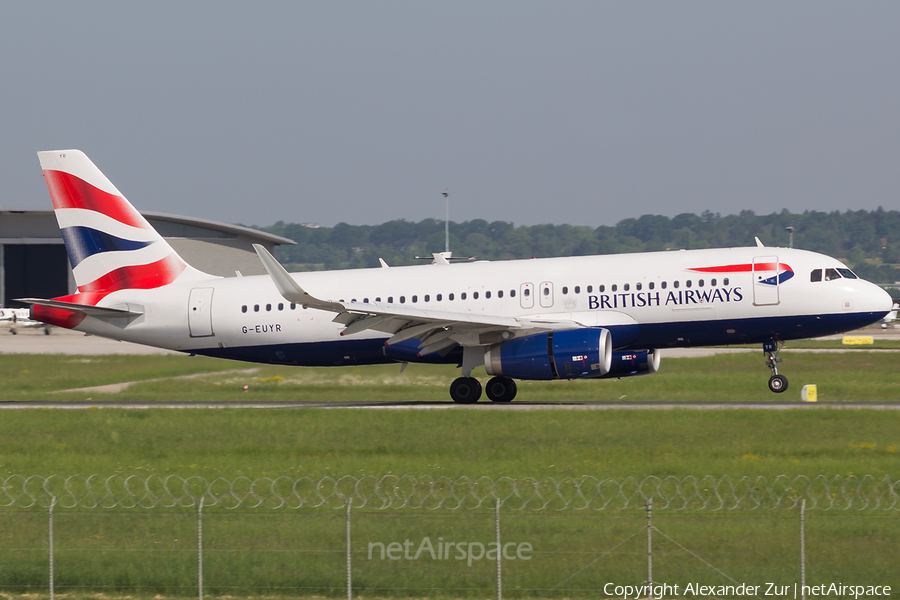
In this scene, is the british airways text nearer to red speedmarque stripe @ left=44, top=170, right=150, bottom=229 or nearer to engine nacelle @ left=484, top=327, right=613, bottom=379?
engine nacelle @ left=484, top=327, right=613, bottom=379

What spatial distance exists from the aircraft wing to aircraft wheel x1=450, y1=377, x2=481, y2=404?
130cm

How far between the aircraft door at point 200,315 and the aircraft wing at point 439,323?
14.0ft

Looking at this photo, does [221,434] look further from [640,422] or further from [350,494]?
[640,422]

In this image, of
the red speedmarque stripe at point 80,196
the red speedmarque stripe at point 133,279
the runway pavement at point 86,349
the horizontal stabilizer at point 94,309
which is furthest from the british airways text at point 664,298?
the runway pavement at point 86,349

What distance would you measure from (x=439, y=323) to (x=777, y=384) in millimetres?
11067

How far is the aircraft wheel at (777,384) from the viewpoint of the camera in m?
32.3

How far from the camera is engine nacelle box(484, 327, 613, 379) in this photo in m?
29.2

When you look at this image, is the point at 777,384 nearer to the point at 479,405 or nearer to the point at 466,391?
the point at 479,405

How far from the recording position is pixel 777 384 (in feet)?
107

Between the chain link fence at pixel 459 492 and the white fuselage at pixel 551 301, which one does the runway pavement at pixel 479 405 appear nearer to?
the white fuselage at pixel 551 301

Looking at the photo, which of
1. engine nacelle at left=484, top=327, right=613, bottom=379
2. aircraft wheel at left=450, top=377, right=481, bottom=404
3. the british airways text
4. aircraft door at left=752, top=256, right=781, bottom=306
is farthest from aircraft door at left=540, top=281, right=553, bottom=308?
aircraft door at left=752, top=256, right=781, bottom=306

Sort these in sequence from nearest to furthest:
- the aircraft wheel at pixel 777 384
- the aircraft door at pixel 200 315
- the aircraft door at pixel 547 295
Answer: the aircraft door at pixel 547 295
the aircraft wheel at pixel 777 384
the aircraft door at pixel 200 315

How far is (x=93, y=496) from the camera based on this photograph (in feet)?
59.3

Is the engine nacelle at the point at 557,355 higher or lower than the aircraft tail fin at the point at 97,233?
lower
